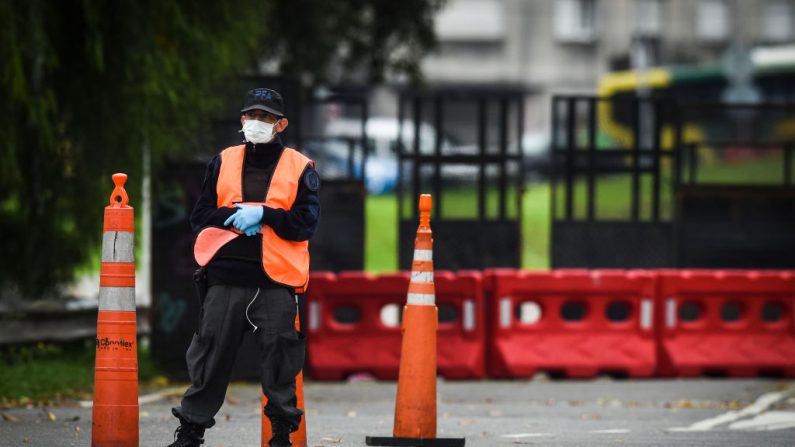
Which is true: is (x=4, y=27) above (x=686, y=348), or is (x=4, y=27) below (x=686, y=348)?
above

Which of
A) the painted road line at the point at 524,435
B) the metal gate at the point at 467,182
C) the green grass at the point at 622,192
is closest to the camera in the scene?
the painted road line at the point at 524,435

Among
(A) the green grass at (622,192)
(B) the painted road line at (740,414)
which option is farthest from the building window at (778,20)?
(B) the painted road line at (740,414)

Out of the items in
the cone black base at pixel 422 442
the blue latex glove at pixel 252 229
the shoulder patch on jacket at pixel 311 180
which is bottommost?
the cone black base at pixel 422 442

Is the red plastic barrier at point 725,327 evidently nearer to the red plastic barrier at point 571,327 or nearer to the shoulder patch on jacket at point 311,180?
the red plastic barrier at point 571,327

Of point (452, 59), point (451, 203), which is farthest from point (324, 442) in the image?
point (452, 59)

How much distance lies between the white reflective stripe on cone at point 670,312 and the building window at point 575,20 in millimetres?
48601

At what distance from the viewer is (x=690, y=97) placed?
144 feet

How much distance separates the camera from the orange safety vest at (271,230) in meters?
7.07

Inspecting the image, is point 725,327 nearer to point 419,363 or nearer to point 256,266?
point 419,363

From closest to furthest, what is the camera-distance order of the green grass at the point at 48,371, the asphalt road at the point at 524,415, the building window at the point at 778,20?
the asphalt road at the point at 524,415 < the green grass at the point at 48,371 < the building window at the point at 778,20

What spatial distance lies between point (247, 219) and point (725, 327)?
7860 millimetres

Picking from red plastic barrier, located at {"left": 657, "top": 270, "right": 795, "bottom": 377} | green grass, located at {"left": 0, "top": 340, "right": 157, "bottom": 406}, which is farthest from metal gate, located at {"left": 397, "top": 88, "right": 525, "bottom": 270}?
green grass, located at {"left": 0, "top": 340, "right": 157, "bottom": 406}

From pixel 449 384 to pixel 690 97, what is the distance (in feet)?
105

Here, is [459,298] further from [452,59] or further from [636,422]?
[452,59]
